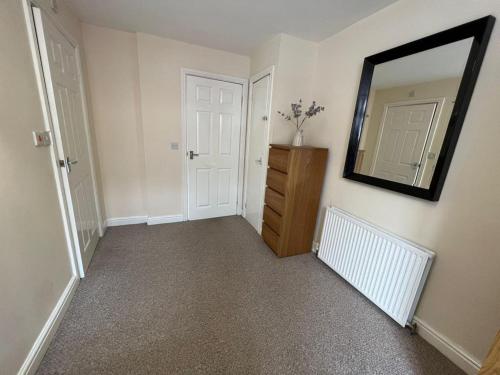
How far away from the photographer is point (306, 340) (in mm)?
1367

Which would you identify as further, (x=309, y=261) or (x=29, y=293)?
(x=309, y=261)

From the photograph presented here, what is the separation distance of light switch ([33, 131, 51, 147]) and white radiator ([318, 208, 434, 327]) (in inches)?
91.9

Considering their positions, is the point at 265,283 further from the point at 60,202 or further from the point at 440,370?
the point at 60,202

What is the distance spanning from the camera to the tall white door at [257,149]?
248cm

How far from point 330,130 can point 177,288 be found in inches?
83.0

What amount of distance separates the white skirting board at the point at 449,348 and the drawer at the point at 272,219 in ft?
4.21

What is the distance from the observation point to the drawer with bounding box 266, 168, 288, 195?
2.10 metres

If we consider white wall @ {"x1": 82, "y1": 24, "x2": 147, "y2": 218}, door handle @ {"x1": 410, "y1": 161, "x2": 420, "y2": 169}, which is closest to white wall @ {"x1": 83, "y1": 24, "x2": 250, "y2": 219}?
white wall @ {"x1": 82, "y1": 24, "x2": 147, "y2": 218}

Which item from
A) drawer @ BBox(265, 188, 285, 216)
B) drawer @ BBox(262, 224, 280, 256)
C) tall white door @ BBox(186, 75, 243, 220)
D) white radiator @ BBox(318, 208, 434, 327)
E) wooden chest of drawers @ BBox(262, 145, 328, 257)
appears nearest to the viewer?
white radiator @ BBox(318, 208, 434, 327)

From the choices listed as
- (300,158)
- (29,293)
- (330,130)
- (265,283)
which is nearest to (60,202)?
(29,293)

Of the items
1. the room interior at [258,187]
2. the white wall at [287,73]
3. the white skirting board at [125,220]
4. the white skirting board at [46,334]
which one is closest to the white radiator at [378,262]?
the room interior at [258,187]

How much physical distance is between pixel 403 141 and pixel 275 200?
1.24 metres

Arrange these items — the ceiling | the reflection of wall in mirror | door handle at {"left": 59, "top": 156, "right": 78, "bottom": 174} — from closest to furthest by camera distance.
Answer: the reflection of wall in mirror < door handle at {"left": 59, "top": 156, "right": 78, "bottom": 174} < the ceiling

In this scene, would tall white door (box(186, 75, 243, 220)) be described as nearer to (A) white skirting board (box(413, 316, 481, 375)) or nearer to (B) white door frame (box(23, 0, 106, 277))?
(B) white door frame (box(23, 0, 106, 277))
